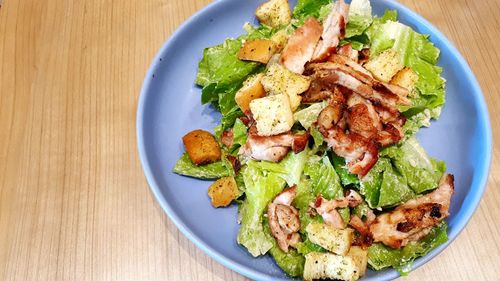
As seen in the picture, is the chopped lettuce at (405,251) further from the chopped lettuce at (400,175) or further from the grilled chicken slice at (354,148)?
the grilled chicken slice at (354,148)

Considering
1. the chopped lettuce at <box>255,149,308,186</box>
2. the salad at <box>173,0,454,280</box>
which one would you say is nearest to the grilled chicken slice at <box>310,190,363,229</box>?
the salad at <box>173,0,454,280</box>

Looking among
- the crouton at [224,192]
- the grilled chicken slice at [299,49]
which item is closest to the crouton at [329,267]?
the crouton at [224,192]

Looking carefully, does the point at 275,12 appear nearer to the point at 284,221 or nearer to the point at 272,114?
the point at 272,114

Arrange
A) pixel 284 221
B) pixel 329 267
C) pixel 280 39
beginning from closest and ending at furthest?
pixel 329 267
pixel 284 221
pixel 280 39

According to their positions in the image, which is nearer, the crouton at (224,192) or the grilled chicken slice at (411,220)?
the grilled chicken slice at (411,220)

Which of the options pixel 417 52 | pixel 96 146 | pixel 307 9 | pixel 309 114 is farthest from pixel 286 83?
pixel 96 146

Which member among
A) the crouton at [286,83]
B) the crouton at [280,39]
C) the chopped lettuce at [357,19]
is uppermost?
the chopped lettuce at [357,19]

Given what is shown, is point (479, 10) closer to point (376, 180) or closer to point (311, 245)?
point (376, 180)
